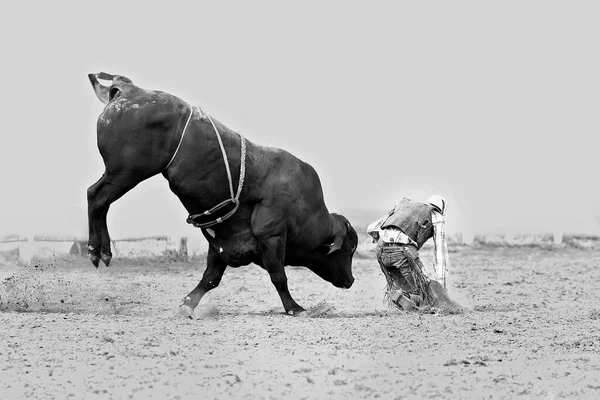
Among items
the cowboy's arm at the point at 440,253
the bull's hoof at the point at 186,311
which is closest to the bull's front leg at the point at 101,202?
the bull's hoof at the point at 186,311

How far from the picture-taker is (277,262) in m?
9.30

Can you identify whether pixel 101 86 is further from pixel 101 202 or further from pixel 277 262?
pixel 277 262

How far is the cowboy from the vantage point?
955 centimetres

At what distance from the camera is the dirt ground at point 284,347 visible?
6.34 meters

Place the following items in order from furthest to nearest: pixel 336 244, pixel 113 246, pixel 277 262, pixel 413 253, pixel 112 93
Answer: pixel 113 246
pixel 336 244
pixel 413 253
pixel 277 262
pixel 112 93

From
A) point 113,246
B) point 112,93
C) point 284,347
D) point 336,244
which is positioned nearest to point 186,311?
point 336,244

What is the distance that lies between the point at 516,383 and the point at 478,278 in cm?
745

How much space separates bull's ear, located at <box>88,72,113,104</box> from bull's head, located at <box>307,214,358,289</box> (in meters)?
2.47

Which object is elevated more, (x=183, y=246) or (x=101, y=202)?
(x=101, y=202)

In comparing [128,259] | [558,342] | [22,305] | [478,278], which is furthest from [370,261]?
[558,342]

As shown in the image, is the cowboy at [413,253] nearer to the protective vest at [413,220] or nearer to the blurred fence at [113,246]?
the protective vest at [413,220]

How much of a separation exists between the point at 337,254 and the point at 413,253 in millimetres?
841

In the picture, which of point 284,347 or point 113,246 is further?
point 113,246

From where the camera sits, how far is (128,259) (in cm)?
1508
